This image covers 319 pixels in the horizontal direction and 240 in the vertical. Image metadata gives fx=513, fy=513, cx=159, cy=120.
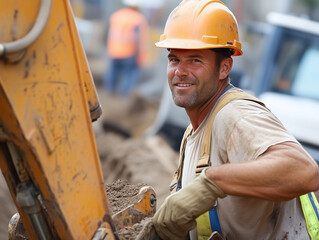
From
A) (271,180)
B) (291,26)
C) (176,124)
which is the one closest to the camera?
(271,180)

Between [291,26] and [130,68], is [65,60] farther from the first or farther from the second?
[130,68]

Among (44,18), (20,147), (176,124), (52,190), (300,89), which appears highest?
(44,18)

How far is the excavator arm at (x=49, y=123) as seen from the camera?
1.78 metres

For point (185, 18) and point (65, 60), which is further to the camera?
point (185, 18)

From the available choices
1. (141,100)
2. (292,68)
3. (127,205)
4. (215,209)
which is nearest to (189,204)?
(215,209)

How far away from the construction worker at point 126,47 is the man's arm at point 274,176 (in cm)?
1206

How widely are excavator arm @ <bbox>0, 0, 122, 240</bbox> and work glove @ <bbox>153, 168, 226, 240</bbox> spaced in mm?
262

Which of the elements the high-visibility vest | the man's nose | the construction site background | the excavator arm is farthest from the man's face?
the construction site background

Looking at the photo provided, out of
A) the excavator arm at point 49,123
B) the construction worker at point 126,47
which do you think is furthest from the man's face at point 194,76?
the construction worker at point 126,47

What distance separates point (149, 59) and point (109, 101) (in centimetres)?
345

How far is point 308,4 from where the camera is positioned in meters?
20.4

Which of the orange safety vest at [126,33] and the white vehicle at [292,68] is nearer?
the white vehicle at [292,68]

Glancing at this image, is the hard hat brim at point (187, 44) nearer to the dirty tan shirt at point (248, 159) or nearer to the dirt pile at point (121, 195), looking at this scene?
the dirty tan shirt at point (248, 159)

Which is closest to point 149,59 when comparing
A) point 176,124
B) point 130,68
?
point 130,68
